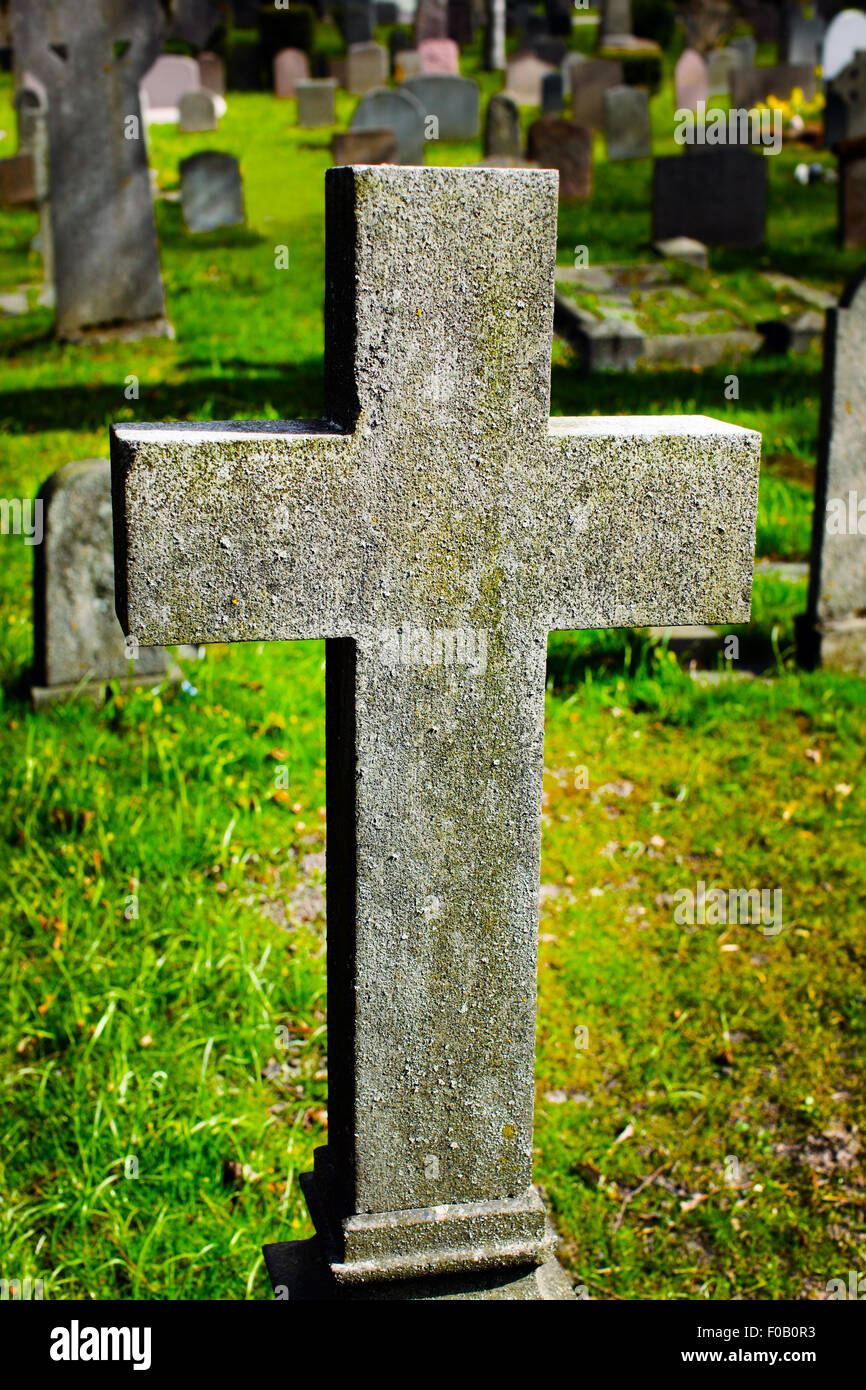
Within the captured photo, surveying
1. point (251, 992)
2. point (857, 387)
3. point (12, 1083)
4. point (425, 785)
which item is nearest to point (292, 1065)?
point (251, 992)

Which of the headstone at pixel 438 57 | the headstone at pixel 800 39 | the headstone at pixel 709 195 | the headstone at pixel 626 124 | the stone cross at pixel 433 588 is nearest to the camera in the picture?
the stone cross at pixel 433 588

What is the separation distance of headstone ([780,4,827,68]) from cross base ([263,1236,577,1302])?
26.2m

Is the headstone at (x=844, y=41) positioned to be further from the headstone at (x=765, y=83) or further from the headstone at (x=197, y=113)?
the headstone at (x=197, y=113)

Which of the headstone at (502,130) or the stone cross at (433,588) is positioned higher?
the headstone at (502,130)

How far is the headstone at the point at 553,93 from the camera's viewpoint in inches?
849

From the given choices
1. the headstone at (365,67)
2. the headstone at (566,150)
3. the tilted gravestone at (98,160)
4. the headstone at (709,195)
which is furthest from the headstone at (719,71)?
the tilted gravestone at (98,160)

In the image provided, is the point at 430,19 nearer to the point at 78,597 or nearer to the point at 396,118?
the point at 396,118

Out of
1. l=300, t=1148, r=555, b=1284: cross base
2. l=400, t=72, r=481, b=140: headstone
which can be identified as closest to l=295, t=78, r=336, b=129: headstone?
l=400, t=72, r=481, b=140: headstone

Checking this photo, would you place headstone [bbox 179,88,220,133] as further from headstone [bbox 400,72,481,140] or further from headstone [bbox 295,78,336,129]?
headstone [bbox 400,72,481,140]

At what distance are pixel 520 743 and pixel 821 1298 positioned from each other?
5.53 ft

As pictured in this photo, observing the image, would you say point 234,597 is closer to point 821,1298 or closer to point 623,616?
point 623,616

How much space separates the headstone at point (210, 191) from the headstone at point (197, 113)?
296 inches

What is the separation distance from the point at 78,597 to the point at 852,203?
35.2ft

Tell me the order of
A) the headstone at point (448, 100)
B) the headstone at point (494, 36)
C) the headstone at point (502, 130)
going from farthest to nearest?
the headstone at point (494, 36)
the headstone at point (448, 100)
the headstone at point (502, 130)
